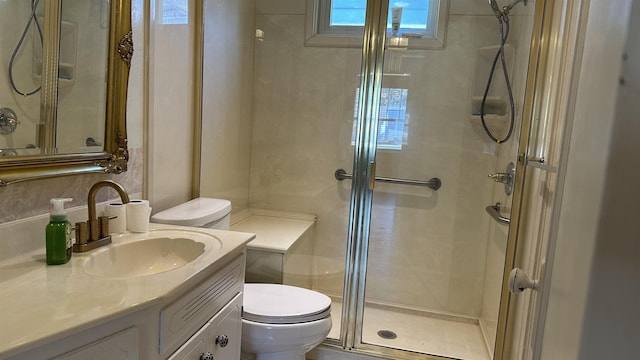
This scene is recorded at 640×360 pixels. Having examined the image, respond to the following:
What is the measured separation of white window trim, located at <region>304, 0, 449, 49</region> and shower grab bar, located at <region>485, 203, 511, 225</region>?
3.40 ft

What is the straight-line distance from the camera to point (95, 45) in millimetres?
1406

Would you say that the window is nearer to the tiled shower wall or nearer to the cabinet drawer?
the tiled shower wall

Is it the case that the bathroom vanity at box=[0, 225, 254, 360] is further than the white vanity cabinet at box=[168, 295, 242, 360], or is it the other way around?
the white vanity cabinet at box=[168, 295, 242, 360]

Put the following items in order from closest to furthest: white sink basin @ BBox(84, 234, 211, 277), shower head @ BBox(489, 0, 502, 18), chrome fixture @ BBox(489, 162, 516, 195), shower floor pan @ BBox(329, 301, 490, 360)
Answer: white sink basin @ BBox(84, 234, 211, 277) → chrome fixture @ BBox(489, 162, 516, 195) → shower floor pan @ BBox(329, 301, 490, 360) → shower head @ BBox(489, 0, 502, 18)

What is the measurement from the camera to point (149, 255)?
4.61 feet

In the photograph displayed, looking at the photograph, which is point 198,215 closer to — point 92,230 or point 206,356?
point 92,230

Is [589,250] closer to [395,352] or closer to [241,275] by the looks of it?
[241,275]

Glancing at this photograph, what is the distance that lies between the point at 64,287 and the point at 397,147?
215 cm

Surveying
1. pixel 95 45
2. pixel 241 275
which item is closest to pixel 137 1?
pixel 95 45

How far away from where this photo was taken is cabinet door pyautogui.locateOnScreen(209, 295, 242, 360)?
130cm

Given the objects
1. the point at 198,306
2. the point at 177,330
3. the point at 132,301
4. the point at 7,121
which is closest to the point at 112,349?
the point at 132,301

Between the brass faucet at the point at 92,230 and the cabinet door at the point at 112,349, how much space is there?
0.41m

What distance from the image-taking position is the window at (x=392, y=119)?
271cm

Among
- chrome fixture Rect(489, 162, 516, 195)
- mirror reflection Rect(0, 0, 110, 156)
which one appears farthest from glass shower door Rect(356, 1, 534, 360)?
mirror reflection Rect(0, 0, 110, 156)
